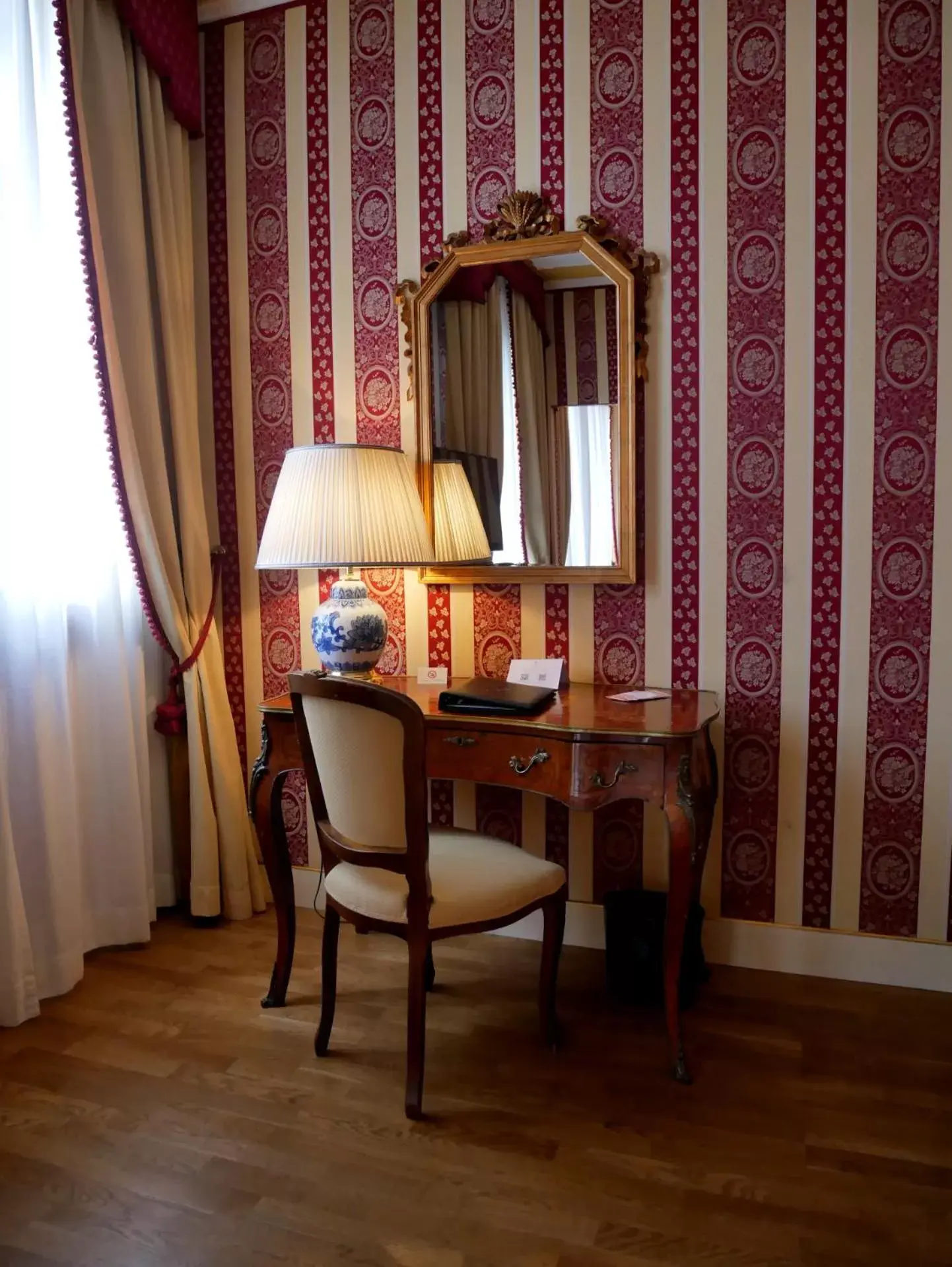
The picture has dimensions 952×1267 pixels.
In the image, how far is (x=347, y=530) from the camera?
7.84 feet

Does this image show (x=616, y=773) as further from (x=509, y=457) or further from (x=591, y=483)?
(x=509, y=457)

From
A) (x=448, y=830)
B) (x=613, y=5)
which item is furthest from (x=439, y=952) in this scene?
(x=613, y=5)

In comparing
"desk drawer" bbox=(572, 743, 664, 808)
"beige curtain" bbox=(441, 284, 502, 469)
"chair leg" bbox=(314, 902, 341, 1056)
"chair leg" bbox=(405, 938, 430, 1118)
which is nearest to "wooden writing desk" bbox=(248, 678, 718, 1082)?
"desk drawer" bbox=(572, 743, 664, 808)

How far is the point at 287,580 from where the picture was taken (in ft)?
9.72

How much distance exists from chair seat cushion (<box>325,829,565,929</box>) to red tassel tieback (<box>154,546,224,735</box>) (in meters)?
0.93

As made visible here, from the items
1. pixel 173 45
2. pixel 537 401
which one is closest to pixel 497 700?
pixel 537 401

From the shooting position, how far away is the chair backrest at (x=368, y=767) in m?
1.81

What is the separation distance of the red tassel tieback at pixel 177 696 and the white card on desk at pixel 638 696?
1271 millimetres

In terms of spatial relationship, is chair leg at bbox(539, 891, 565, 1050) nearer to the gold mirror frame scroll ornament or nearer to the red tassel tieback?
the gold mirror frame scroll ornament

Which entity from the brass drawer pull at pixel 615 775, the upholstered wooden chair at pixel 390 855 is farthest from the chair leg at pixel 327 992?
the brass drawer pull at pixel 615 775

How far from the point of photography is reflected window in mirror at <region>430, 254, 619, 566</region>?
2553mm

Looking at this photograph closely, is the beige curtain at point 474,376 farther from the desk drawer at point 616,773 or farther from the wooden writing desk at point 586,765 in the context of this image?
the desk drawer at point 616,773

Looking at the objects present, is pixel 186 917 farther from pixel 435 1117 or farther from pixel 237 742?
pixel 435 1117

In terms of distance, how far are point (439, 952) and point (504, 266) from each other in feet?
6.44
